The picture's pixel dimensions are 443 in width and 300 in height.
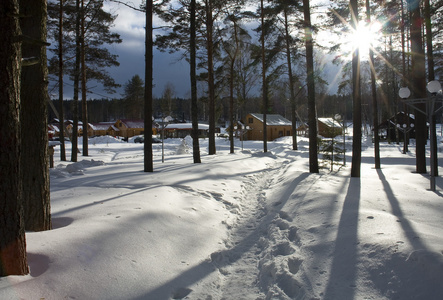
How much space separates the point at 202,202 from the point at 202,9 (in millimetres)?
13902

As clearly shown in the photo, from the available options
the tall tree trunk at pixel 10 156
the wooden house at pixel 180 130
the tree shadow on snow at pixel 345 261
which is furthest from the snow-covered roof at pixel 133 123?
the tall tree trunk at pixel 10 156

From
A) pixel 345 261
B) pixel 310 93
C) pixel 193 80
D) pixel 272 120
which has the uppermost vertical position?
pixel 272 120

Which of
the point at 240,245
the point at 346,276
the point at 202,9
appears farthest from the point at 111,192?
the point at 202,9

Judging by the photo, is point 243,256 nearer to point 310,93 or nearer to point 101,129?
point 310,93

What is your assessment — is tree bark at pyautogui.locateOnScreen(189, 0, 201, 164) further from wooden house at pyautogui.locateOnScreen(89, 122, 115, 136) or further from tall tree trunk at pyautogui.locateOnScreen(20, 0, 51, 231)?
wooden house at pyautogui.locateOnScreen(89, 122, 115, 136)

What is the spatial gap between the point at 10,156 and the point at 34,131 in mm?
1628

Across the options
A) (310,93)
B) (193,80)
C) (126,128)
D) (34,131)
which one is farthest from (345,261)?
(126,128)

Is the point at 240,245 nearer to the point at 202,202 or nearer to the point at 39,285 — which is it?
the point at 202,202

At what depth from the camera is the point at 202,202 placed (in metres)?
6.12

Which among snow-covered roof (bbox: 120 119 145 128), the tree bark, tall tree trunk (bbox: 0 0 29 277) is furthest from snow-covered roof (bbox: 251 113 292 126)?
tall tree trunk (bbox: 0 0 29 277)

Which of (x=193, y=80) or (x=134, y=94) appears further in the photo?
(x=134, y=94)

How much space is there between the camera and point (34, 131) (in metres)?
4.04

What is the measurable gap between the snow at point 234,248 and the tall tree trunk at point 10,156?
22 cm

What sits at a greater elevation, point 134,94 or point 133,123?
point 134,94
